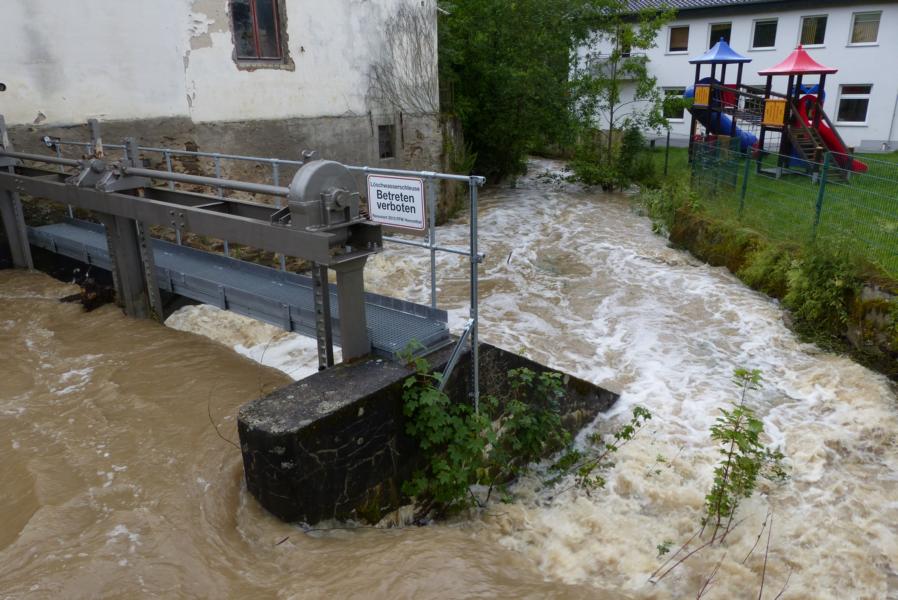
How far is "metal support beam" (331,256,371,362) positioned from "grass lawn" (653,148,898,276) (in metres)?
6.94

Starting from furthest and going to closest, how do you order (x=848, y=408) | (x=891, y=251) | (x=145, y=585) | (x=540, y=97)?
(x=540, y=97) < (x=891, y=251) < (x=848, y=408) < (x=145, y=585)

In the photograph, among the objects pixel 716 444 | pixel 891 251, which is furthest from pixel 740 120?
pixel 716 444

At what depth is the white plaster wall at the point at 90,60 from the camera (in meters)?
8.68

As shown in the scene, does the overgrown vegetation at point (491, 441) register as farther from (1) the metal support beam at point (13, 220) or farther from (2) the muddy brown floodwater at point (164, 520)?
(1) the metal support beam at point (13, 220)

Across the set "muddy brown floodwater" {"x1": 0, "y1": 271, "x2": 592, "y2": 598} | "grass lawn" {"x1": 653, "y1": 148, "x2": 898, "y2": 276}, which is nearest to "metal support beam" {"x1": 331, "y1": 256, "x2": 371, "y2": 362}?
"muddy brown floodwater" {"x1": 0, "y1": 271, "x2": 592, "y2": 598}

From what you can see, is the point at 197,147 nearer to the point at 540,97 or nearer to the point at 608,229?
the point at 608,229

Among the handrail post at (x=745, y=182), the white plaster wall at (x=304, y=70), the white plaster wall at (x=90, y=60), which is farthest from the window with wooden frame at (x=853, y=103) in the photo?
the white plaster wall at (x=90, y=60)

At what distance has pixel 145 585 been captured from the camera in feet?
11.7

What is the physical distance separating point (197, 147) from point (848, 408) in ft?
31.1

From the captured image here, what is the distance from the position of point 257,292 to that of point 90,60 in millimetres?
5289

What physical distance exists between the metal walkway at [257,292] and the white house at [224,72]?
201 cm

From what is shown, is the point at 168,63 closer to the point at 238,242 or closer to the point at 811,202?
the point at 238,242

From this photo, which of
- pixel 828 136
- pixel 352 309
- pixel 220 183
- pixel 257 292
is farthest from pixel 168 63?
pixel 828 136

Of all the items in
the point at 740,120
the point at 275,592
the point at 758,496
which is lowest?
the point at 758,496
